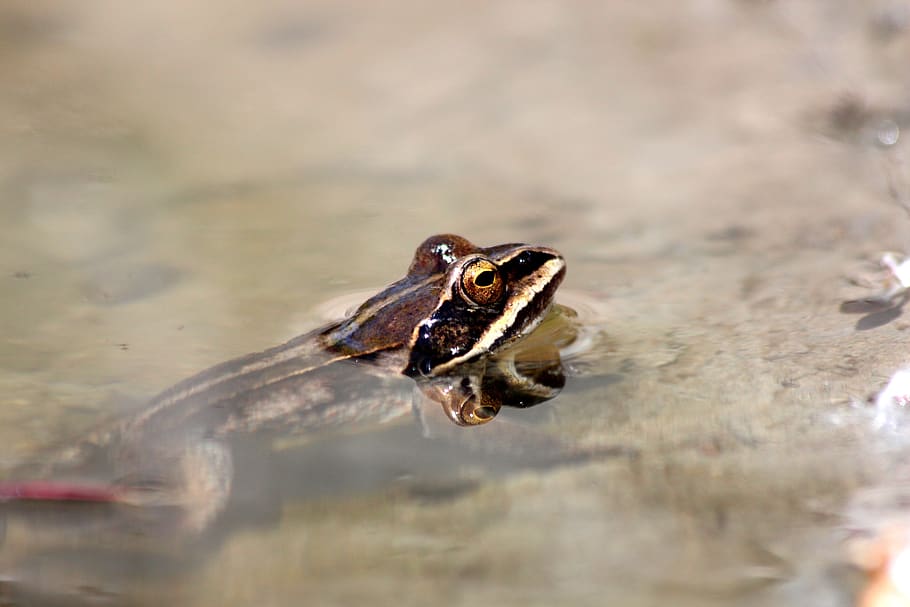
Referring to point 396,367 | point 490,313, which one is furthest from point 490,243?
point 396,367

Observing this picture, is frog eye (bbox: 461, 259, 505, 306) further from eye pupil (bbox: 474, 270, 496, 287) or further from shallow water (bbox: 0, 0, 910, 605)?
shallow water (bbox: 0, 0, 910, 605)

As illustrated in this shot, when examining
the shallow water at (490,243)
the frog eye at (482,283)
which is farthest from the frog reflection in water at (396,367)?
the shallow water at (490,243)

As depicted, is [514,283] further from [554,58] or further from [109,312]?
[554,58]

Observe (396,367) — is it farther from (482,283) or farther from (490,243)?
(490,243)

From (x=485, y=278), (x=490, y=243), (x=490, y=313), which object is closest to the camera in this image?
(x=485, y=278)

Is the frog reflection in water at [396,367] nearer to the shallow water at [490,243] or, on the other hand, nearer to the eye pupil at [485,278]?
the eye pupil at [485,278]

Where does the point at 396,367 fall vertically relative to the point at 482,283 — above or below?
below

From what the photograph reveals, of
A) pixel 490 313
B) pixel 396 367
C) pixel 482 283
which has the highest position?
pixel 482 283
